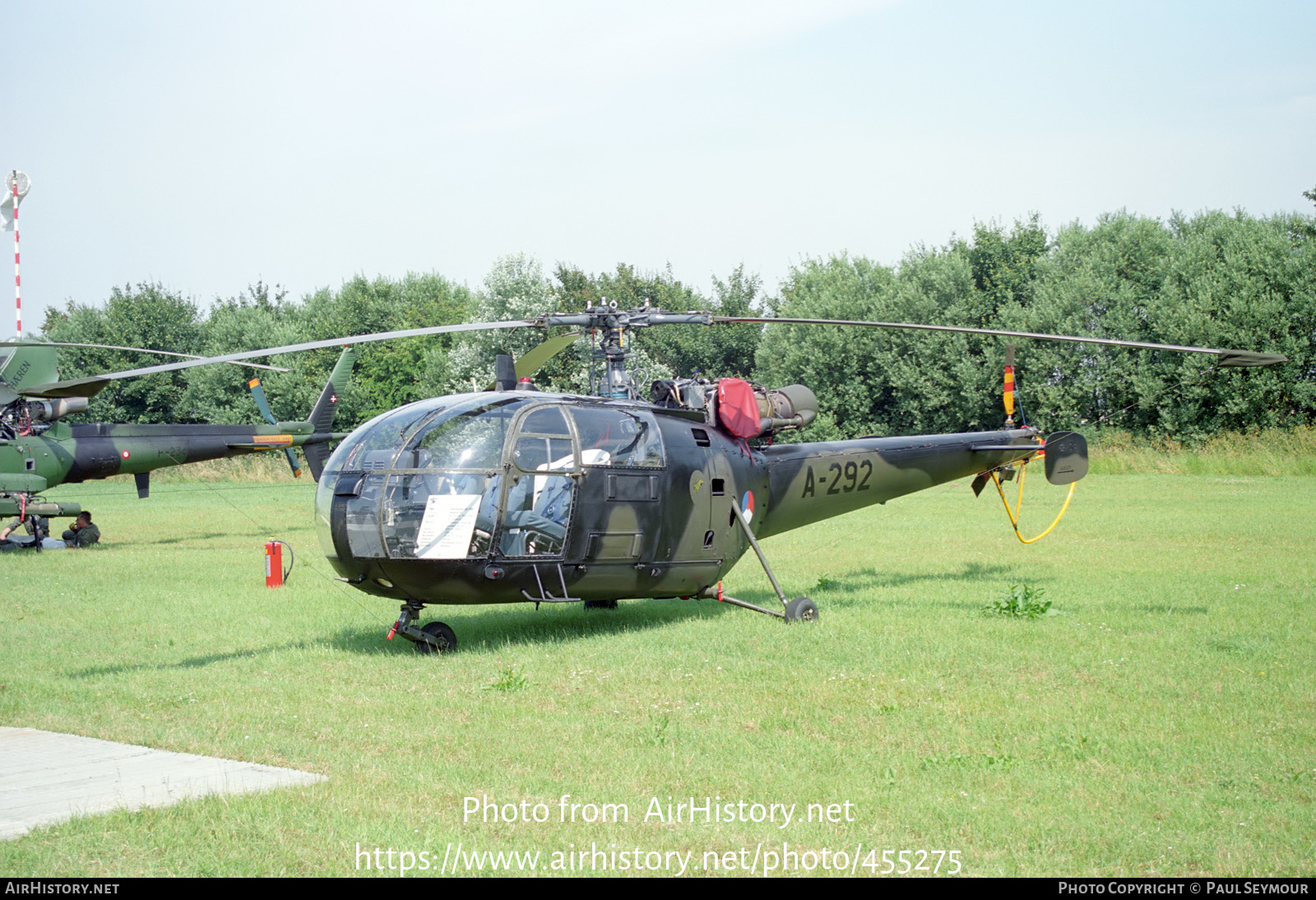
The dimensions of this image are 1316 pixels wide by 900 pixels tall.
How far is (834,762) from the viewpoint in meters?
6.46

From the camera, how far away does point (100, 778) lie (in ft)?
20.4

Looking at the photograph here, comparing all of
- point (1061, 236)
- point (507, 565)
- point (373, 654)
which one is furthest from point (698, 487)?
point (1061, 236)

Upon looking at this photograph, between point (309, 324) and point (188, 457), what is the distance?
44.1 m

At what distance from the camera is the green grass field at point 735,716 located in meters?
5.17

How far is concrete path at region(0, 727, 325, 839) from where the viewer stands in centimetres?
563

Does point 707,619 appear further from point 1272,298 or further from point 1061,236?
point 1061,236

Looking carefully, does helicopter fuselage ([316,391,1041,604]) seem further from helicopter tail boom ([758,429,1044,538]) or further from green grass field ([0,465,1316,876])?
helicopter tail boom ([758,429,1044,538])

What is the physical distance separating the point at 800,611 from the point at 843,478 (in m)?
2.17

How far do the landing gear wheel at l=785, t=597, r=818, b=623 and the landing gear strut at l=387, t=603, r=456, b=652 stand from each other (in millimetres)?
3239

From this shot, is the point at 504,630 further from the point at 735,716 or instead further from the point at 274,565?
the point at 274,565

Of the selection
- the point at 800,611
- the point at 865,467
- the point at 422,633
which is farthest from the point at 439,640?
the point at 865,467

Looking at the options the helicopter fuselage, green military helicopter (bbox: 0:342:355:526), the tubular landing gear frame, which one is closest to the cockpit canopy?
the helicopter fuselage

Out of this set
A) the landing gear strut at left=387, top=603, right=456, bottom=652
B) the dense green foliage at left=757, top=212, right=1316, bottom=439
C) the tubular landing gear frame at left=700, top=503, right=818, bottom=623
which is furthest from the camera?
the dense green foliage at left=757, top=212, right=1316, bottom=439

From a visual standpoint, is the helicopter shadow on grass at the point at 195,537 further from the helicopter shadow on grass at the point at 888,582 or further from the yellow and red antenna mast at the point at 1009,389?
the yellow and red antenna mast at the point at 1009,389
